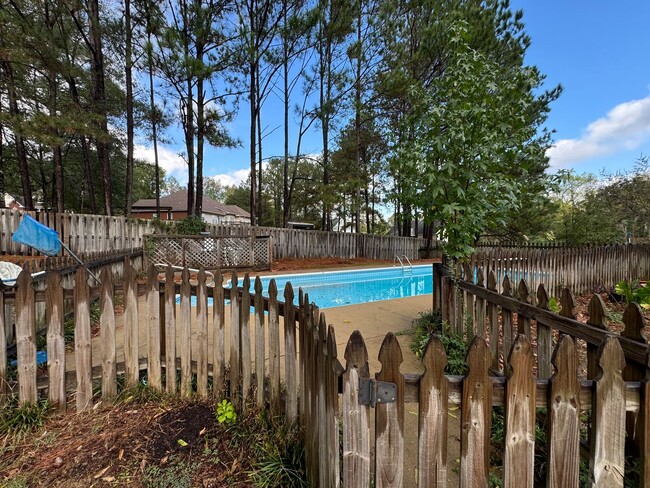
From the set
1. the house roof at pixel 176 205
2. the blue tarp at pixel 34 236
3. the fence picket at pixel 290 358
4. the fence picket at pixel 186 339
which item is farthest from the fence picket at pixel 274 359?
the house roof at pixel 176 205

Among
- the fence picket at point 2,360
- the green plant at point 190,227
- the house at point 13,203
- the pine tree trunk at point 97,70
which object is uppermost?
the pine tree trunk at point 97,70

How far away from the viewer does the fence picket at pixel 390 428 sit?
1.11 meters

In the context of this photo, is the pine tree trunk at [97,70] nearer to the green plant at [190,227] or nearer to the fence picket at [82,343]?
the green plant at [190,227]

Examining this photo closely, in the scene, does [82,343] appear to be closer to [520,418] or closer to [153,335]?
[153,335]

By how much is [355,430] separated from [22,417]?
2.43m

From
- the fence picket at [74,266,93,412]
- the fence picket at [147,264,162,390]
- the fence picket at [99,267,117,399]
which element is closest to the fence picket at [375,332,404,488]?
the fence picket at [147,264,162,390]

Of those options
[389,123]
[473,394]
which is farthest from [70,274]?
[389,123]

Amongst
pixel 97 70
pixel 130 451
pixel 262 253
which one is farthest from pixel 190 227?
pixel 130 451

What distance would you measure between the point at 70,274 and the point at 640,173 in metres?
17.0

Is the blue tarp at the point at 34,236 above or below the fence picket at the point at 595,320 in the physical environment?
above

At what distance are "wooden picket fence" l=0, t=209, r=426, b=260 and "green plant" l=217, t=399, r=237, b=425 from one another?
29.6 ft

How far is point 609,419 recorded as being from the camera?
114cm

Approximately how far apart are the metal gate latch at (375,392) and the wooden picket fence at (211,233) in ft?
33.2

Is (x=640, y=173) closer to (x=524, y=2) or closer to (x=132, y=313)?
(x=524, y=2)
